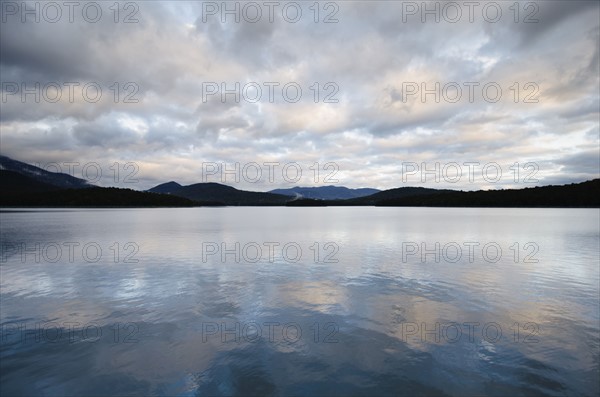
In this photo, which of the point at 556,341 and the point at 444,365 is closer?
the point at 444,365

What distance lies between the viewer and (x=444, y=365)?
1013cm

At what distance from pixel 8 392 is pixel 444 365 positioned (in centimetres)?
1269

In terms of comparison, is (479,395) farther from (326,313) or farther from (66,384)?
(66,384)

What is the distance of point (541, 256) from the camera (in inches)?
1211

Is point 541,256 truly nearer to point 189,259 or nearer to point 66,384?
point 189,259

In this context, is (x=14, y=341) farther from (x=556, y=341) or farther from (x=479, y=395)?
(x=556, y=341)

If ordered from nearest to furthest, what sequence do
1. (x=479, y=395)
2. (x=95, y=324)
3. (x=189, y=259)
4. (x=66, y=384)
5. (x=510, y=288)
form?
(x=479, y=395)
(x=66, y=384)
(x=95, y=324)
(x=510, y=288)
(x=189, y=259)

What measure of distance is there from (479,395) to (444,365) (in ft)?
5.16

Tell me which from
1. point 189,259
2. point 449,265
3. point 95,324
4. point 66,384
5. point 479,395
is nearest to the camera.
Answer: point 479,395

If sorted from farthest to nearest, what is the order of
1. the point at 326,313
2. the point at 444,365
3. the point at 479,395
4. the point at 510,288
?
the point at 510,288, the point at 326,313, the point at 444,365, the point at 479,395

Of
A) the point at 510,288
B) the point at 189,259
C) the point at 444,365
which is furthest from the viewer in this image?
the point at 189,259

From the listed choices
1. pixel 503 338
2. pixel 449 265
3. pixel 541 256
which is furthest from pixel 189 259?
pixel 541 256

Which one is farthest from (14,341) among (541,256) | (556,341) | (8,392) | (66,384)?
(541,256)

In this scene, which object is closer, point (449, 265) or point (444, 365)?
point (444, 365)
